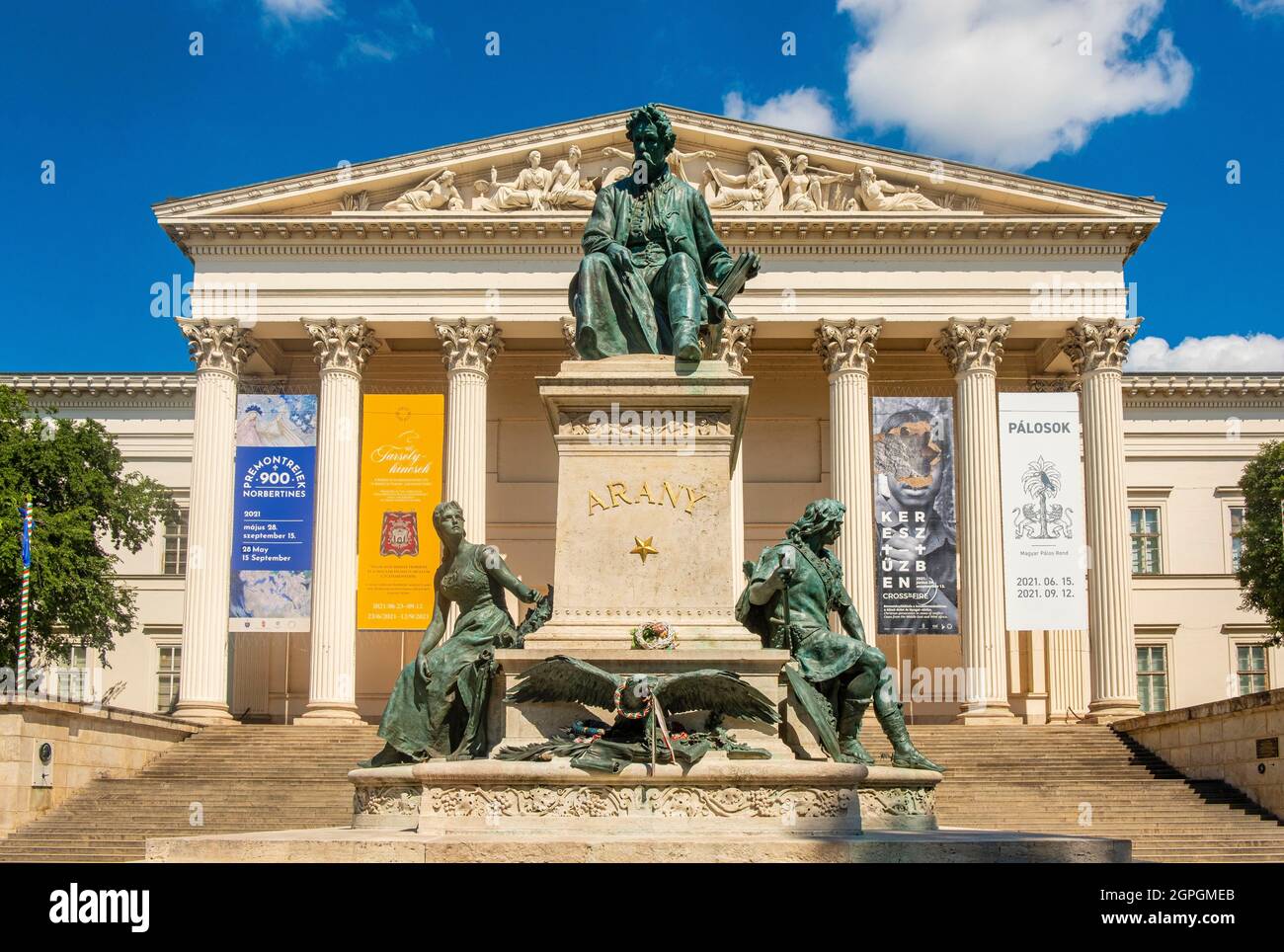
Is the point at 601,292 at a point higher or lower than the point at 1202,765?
higher

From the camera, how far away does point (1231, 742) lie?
27531 mm

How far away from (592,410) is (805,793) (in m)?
3.09

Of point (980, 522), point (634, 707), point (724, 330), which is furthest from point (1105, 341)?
point (634, 707)

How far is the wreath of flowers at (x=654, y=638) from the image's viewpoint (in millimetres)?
9117

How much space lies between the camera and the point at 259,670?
43938mm

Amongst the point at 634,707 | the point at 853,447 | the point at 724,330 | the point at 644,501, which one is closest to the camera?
the point at 634,707

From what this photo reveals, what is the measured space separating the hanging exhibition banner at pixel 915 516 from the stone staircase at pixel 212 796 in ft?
45.8

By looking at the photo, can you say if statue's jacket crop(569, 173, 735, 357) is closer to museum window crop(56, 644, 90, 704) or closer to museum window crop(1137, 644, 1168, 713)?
museum window crop(56, 644, 90, 704)

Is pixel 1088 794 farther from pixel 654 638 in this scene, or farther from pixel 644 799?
pixel 644 799

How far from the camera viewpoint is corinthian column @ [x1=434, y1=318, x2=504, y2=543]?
130ft

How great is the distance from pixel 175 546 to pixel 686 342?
46.4m

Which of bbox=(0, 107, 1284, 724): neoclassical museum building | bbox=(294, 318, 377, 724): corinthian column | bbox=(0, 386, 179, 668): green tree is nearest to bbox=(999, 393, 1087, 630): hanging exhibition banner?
bbox=(0, 107, 1284, 724): neoclassical museum building
